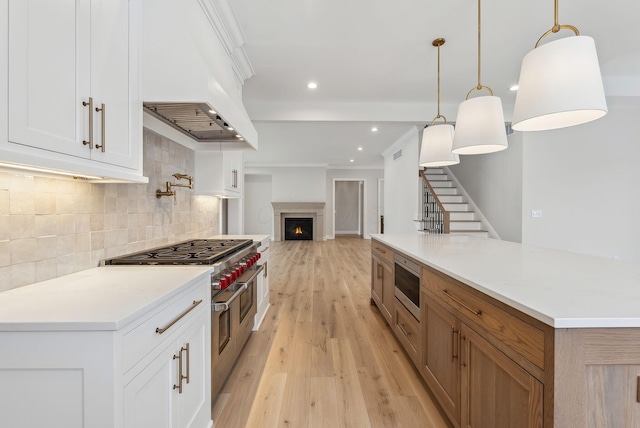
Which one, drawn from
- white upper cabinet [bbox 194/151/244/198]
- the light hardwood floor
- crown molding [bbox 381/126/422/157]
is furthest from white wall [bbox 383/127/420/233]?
white upper cabinet [bbox 194/151/244/198]

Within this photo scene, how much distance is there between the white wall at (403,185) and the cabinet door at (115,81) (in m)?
5.19

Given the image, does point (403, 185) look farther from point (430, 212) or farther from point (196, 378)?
→ point (196, 378)

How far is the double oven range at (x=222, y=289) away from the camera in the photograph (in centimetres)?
173

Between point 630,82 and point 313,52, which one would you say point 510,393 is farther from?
point 630,82

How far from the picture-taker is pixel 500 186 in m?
5.75

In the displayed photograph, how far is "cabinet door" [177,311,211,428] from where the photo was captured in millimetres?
1340

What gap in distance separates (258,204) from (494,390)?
1016 cm

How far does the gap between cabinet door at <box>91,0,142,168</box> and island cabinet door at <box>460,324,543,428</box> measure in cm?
179

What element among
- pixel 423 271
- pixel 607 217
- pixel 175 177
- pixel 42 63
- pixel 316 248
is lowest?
pixel 316 248

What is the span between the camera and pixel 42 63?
101 cm

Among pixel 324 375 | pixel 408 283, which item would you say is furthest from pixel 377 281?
pixel 324 375

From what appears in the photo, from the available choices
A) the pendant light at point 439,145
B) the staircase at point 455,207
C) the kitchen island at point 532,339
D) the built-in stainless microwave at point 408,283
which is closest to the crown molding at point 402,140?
the staircase at point 455,207

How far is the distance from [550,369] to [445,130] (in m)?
2.35

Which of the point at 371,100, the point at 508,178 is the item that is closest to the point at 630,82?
the point at 508,178
